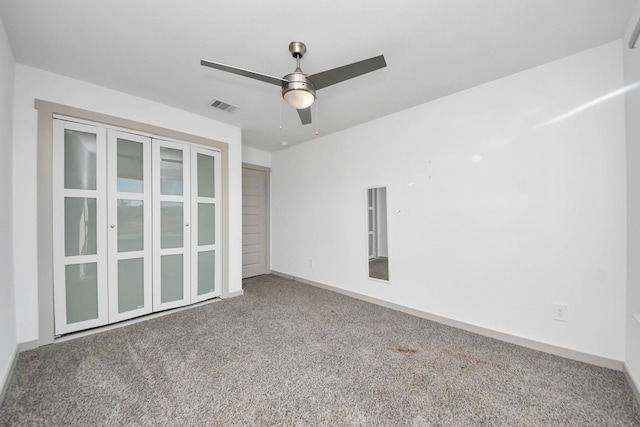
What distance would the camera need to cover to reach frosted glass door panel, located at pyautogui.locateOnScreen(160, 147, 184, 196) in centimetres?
302

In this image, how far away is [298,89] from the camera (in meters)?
1.69

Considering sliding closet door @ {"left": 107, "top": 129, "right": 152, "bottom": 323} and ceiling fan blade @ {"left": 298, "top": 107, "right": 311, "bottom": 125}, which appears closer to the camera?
ceiling fan blade @ {"left": 298, "top": 107, "right": 311, "bottom": 125}

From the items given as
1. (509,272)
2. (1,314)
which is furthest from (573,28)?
(1,314)

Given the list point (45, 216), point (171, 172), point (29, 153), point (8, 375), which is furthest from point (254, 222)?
point (8, 375)

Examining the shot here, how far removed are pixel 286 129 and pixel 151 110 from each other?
1686 millimetres

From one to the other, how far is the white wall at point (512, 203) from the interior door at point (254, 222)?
2.10 metres

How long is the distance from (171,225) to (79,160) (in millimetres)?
1073

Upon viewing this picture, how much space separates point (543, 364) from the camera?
6.42 feet

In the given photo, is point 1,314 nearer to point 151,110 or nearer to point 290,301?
point 151,110

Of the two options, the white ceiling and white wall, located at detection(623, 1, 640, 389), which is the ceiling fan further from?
white wall, located at detection(623, 1, 640, 389)

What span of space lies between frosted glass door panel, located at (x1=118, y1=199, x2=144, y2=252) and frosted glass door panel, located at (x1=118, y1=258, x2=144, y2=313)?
0.16 meters

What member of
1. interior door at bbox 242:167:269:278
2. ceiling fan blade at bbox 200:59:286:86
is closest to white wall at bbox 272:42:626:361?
ceiling fan blade at bbox 200:59:286:86

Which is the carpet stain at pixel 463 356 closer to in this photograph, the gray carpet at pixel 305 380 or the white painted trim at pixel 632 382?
the gray carpet at pixel 305 380

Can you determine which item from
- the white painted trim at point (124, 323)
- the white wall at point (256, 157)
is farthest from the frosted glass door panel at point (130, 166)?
the white wall at point (256, 157)
